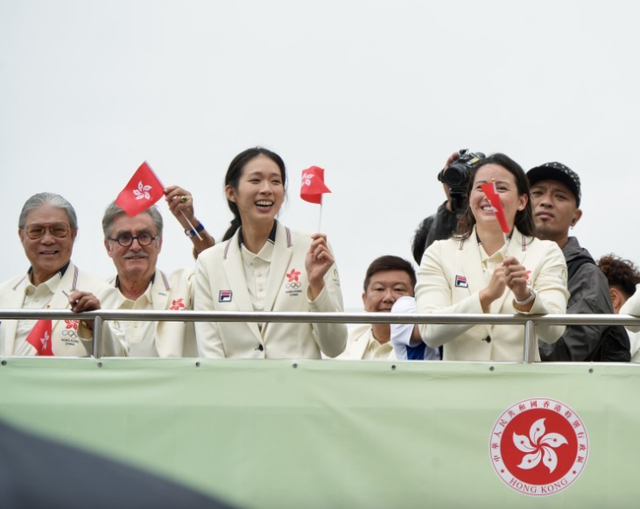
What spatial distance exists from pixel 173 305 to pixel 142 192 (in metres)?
0.63

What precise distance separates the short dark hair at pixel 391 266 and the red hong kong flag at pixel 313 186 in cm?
115

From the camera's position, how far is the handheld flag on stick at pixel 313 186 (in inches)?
236

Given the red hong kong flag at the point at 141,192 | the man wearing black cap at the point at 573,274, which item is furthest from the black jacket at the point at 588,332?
the red hong kong flag at the point at 141,192

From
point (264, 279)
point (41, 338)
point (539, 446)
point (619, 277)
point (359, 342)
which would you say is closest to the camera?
point (539, 446)

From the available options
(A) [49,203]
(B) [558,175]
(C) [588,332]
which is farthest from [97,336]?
(B) [558,175]

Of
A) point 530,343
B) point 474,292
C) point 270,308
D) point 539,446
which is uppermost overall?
point 474,292

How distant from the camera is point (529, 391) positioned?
5.59 meters

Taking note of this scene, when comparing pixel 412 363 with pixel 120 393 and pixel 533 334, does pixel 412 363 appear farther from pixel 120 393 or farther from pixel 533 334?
pixel 120 393

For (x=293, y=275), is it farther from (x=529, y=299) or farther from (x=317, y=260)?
(x=529, y=299)

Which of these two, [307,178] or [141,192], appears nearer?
[307,178]

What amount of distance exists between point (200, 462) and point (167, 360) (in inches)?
20.1

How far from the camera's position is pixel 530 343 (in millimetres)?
5586

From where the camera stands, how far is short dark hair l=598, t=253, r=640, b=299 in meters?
7.44

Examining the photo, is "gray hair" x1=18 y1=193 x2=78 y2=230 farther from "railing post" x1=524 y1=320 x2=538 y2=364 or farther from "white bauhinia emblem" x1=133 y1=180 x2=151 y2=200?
"railing post" x1=524 y1=320 x2=538 y2=364
